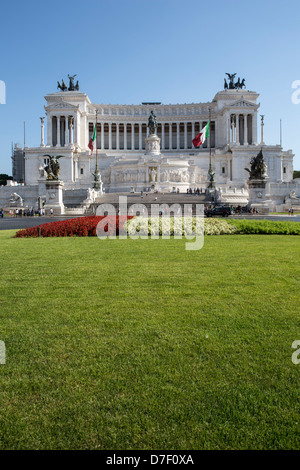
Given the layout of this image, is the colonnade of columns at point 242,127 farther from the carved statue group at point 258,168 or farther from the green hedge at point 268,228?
the green hedge at point 268,228

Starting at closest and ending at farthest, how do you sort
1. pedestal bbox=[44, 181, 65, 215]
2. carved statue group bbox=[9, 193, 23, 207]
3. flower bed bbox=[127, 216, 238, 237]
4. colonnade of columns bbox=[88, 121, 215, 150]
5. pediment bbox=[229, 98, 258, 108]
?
flower bed bbox=[127, 216, 238, 237], pedestal bbox=[44, 181, 65, 215], carved statue group bbox=[9, 193, 23, 207], pediment bbox=[229, 98, 258, 108], colonnade of columns bbox=[88, 121, 215, 150]

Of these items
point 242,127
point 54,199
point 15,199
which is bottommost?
point 54,199

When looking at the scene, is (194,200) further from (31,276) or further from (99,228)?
(31,276)

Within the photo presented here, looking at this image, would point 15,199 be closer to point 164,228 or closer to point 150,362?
point 164,228

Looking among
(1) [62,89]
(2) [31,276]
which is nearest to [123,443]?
(2) [31,276]

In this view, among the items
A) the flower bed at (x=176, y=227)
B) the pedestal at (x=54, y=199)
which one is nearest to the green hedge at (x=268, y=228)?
the flower bed at (x=176, y=227)

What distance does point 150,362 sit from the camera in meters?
4.05

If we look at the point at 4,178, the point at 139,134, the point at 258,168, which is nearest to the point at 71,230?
the point at 258,168

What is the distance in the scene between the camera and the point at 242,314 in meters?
5.51

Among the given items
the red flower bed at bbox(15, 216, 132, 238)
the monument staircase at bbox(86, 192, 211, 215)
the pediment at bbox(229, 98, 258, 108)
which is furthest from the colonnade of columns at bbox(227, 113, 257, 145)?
the red flower bed at bbox(15, 216, 132, 238)

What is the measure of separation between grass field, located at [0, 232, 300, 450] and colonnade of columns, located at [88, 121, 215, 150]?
92052 mm

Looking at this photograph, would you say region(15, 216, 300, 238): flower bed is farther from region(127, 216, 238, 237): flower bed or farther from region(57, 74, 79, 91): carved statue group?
region(57, 74, 79, 91): carved statue group

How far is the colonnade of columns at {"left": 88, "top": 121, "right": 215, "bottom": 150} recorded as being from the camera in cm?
9575

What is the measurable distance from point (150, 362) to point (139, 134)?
320 feet
